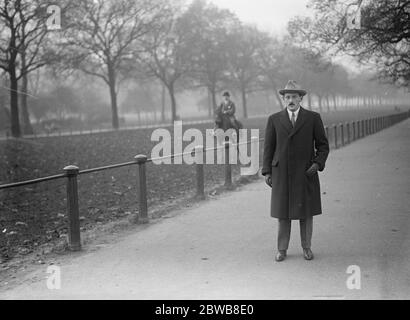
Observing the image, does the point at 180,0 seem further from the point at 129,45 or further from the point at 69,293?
the point at 69,293

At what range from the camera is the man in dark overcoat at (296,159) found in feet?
19.3

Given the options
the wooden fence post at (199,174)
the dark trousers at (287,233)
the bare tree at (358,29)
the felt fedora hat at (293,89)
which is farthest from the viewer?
Answer: the bare tree at (358,29)

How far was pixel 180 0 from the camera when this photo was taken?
44812 millimetres

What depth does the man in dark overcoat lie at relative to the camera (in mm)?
5895

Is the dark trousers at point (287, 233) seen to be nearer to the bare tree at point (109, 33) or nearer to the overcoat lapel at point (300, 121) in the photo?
the overcoat lapel at point (300, 121)

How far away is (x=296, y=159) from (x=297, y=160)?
0.05 feet

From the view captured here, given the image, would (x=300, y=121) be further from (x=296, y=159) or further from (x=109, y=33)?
(x=109, y=33)

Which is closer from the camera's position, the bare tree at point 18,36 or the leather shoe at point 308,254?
the leather shoe at point 308,254

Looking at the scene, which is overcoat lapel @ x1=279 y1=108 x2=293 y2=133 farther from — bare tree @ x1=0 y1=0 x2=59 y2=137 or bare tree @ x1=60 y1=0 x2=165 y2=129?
bare tree @ x1=60 y1=0 x2=165 y2=129

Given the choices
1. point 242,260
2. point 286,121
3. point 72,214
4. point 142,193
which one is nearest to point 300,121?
point 286,121

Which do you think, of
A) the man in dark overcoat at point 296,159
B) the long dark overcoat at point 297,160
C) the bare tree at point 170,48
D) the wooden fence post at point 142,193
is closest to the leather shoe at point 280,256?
the man in dark overcoat at point 296,159

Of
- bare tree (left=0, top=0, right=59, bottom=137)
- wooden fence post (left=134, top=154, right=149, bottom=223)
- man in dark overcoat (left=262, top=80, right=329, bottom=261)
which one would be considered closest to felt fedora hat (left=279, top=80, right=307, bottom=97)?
man in dark overcoat (left=262, top=80, right=329, bottom=261)

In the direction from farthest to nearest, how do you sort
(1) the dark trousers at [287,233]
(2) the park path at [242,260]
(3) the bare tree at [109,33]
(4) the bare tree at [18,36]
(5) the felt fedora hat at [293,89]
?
(3) the bare tree at [109,33]
(4) the bare tree at [18,36]
(1) the dark trousers at [287,233]
(5) the felt fedora hat at [293,89]
(2) the park path at [242,260]

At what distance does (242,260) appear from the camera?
19.7ft
